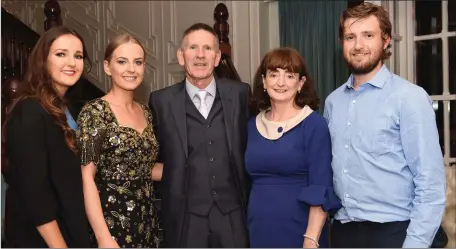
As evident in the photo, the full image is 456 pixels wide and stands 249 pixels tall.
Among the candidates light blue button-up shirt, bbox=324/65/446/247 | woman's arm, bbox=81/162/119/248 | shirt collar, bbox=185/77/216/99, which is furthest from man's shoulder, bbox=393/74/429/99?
woman's arm, bbox=81/162/119/248

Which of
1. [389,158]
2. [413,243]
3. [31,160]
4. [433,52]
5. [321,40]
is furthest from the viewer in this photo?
[321,40]

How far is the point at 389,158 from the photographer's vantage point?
6.48 feet

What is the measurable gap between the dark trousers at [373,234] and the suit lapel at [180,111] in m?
0.75

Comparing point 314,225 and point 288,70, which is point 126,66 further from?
point 314,225

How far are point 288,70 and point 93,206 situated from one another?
3.15 ft

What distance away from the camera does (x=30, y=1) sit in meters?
6.64

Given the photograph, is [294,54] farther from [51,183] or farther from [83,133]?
[51,183]

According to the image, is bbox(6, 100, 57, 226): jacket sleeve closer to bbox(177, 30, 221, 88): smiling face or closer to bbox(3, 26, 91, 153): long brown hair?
bbox(3, 26, 91, 153): long brown hair

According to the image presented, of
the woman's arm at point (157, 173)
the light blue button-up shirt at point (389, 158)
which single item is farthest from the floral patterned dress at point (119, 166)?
the light blue button-up shirt at point (389, 158)

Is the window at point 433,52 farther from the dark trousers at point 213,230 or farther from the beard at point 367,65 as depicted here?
the dark trousers at point 213,230

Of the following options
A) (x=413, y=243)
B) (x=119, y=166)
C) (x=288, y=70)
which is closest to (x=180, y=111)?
(x=119, y=166)

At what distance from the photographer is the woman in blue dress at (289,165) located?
2100 mm

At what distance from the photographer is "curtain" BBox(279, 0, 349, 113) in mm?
4309

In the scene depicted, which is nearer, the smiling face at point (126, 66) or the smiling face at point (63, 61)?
the smiling face at point (63, 61)
